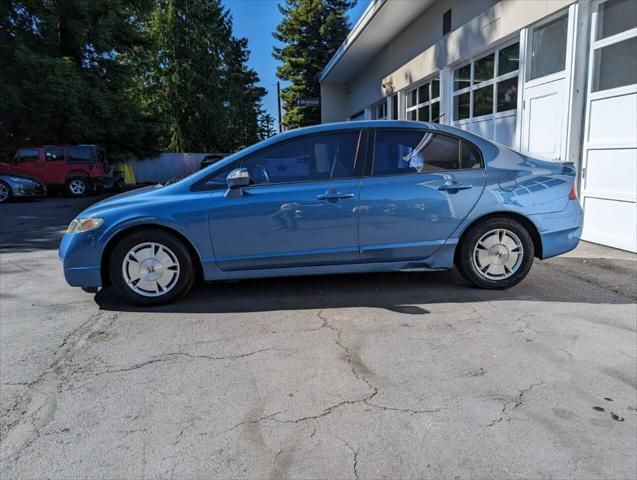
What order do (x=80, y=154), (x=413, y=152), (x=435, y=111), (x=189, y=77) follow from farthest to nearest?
(x=189, y=77) → (x=80, y=154) → (x=435, y=111) → (x=413, y=152)

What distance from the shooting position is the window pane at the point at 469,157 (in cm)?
440

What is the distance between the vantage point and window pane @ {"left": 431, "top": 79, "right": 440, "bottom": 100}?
12.0m

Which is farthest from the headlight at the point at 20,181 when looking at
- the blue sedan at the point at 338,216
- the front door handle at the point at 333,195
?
the front door handle at the point at 333,195

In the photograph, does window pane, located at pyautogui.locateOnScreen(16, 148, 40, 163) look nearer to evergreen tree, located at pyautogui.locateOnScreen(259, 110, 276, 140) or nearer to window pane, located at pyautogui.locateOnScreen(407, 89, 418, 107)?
window pane, located at pyautogui.locateOnScreen(407, 89, 418, 107)

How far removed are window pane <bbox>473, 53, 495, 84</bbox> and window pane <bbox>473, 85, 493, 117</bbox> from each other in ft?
0.70

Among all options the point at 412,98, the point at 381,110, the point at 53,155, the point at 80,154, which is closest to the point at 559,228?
the point at 412,98

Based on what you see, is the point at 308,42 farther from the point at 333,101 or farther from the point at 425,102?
the point at 425,102

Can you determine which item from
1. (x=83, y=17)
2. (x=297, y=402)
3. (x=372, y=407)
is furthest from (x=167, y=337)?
(x=83, y=17)

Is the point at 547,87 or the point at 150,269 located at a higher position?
the point at 547,87

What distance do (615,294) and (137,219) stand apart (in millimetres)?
4541

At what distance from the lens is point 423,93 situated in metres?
13.3

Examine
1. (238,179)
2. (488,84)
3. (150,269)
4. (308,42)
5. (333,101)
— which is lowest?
(150,269)

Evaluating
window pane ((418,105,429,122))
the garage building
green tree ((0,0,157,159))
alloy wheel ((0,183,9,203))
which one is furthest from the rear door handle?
green tree ((0,0,157,159))

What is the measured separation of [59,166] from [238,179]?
16258 millimetres
